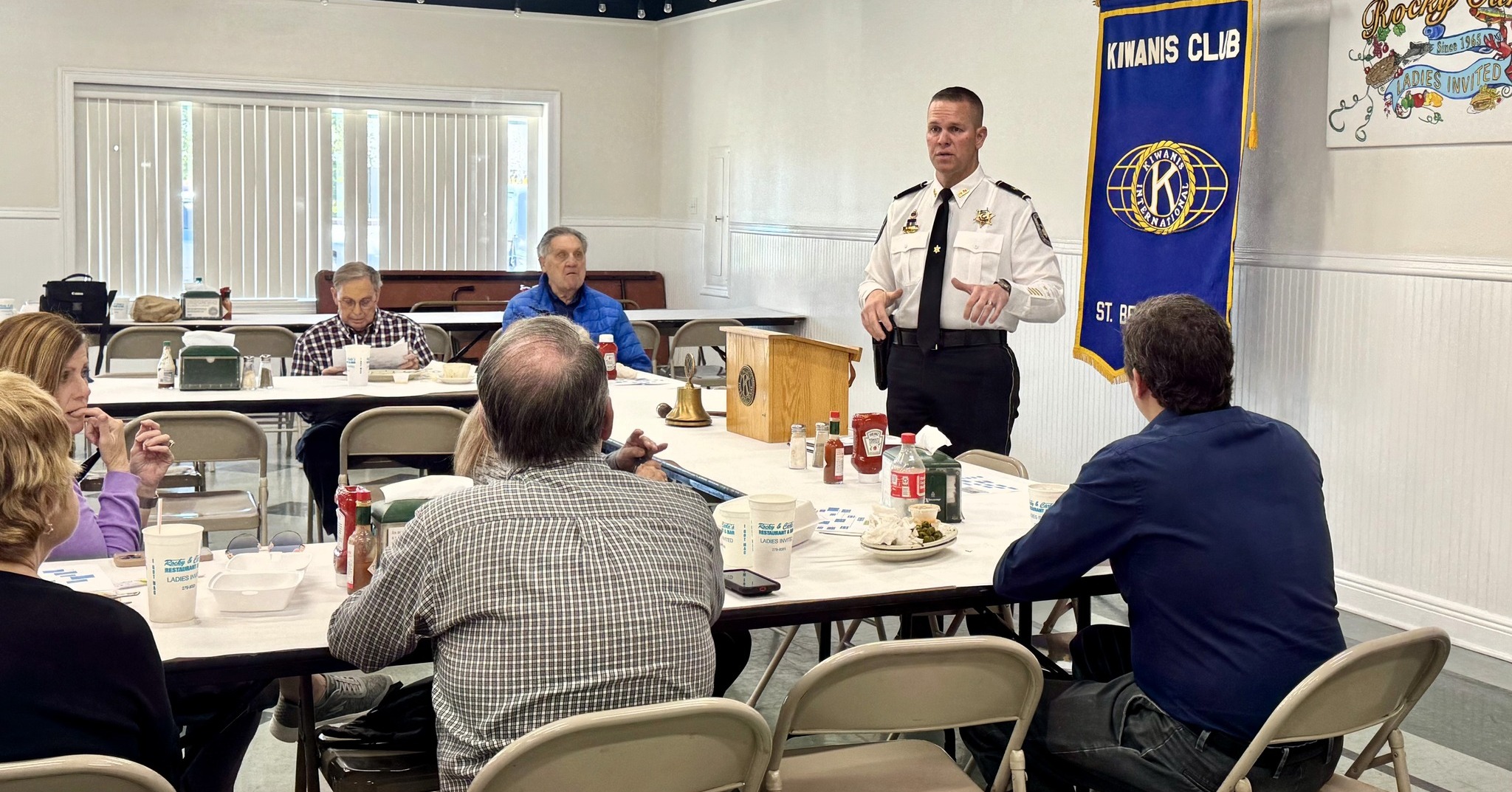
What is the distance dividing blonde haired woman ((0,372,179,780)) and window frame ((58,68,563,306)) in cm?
950

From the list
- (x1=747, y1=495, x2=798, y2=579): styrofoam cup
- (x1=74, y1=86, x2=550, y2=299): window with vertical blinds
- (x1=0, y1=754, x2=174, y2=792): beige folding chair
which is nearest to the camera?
(x1=0, y1=754, x2=174, y2=792): beige folding chair

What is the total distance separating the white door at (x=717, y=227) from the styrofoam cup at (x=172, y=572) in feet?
28.2

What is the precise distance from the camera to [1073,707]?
255cm

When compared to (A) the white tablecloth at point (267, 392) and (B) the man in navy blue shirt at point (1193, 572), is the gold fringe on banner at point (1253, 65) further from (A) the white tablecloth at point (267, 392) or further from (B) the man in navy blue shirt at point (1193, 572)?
(A) the white tablecloth at point (267, 392)

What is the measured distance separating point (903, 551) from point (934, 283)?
186cm

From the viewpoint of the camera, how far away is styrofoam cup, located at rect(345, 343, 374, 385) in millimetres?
5254

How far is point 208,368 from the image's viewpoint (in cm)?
512

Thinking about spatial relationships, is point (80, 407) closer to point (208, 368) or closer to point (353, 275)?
point (208, 368)

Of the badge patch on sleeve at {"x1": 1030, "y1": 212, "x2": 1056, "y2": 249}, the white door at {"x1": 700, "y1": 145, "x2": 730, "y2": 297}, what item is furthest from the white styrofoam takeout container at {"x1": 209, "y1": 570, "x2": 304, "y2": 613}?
the white door at {"x1": 700, "y1": 145, "x2": 730, "y2": 297}

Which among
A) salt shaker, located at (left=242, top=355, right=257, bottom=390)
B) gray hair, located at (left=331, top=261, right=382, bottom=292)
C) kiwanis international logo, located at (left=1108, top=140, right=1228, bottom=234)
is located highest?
kiwanis international logo, located at (left=1108, top=140, right=1228, bottom=234)

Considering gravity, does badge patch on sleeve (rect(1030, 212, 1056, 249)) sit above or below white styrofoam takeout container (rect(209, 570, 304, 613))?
above

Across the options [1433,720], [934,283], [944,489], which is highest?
[934,283]

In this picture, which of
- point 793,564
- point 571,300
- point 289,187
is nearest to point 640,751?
point 793,564

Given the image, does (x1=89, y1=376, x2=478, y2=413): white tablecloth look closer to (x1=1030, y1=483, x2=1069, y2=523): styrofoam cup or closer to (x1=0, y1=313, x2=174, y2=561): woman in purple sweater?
(x1=0, y1=313, x2=174, y2=561): woman in purple sweater
